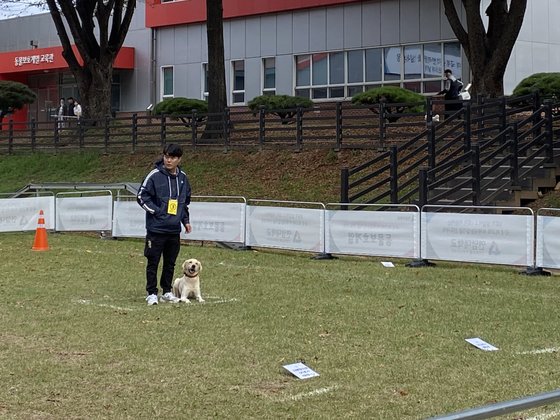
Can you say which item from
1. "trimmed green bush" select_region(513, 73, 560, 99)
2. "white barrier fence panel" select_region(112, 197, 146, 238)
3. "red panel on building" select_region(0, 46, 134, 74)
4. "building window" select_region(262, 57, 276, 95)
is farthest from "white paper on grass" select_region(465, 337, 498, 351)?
"red panel on building" select_region(0, 46, 134, 74)

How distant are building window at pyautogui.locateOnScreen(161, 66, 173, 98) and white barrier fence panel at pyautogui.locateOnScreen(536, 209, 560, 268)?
30908 mm

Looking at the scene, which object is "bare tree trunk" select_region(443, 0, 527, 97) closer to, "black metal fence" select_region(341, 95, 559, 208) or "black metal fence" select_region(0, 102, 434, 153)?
"black metal fence" select_region(0, 102, 434, 153)

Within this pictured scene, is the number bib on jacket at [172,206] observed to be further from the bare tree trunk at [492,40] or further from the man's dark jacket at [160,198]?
the bare tree trunk at [492,40]

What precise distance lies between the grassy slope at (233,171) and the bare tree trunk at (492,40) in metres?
4.08

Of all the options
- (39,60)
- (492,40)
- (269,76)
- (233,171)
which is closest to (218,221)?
(233,171)

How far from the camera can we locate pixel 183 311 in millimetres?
10086

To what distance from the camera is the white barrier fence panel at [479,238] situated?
44.1 ft

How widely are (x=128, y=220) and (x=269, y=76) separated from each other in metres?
19.6

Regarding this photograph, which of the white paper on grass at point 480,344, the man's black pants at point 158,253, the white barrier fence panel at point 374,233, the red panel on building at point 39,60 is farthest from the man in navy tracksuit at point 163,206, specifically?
the red panel on building at point 39,60

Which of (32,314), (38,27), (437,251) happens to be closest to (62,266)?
(32,314)

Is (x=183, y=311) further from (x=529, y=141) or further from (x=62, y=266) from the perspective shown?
(x=529, y=141)

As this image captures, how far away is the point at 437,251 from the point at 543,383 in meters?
7.66

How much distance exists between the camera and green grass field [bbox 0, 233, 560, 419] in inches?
251

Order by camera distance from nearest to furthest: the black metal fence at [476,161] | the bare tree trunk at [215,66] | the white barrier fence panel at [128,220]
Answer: the black metal fence at [476,161]
the white barrier fence panel at [128,220]
the bare tree trunk at [215,66]
